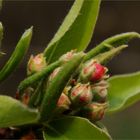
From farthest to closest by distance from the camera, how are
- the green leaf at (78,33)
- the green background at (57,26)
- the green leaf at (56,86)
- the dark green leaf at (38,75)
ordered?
the green background at (57,26), the green leaf at (78,33), the dark green leaf at (38,75), the green leaf at (56,86)

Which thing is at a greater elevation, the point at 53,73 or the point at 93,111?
the point at 53,73

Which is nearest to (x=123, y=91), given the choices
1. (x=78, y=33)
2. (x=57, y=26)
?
→ (x=78, y=33)

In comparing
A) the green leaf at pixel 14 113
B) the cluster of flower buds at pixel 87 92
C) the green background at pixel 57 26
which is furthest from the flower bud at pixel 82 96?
the green background at pixel 57 26

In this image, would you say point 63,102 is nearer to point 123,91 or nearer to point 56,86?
point 56,86

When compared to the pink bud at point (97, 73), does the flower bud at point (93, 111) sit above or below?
below

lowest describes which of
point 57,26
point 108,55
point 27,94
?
point 57,26

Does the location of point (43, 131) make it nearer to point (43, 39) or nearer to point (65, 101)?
point (65, 101)

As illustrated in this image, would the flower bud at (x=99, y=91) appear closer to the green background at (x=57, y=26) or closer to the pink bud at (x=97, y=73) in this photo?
the pink bud at (x=97, y=73)

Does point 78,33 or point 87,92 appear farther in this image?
point 78,33
